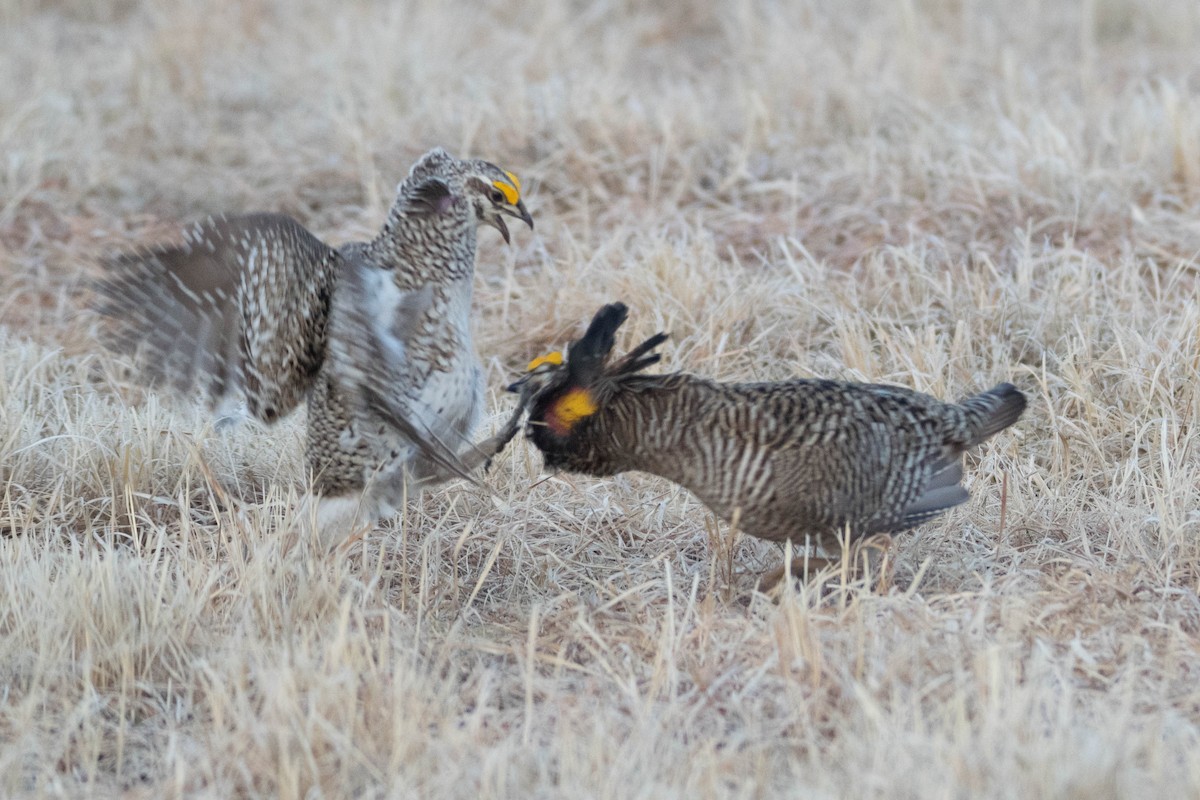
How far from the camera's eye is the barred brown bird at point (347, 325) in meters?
3.05

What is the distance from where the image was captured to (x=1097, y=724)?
2.37 metres

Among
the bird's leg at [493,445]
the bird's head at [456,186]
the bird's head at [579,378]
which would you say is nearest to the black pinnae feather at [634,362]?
the bird's head at [579,378]

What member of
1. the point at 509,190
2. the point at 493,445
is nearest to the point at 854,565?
the point at 493,445

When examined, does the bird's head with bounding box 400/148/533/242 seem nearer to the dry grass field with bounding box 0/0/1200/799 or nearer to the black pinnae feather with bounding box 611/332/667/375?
the black pinnae feather with bounding box 611/332/667/375

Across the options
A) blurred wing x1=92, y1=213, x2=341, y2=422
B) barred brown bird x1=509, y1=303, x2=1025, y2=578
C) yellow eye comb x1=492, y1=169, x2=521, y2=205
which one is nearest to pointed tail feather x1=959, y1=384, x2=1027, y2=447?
barred brown bird x1=509, y1=303, x2=1025, y2=578

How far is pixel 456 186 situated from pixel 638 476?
976 mm

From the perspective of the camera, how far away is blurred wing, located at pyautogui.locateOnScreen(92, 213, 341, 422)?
10.0ft

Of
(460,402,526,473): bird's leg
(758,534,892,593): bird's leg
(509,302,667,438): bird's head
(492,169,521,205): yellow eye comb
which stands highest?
(492,169,521,205): yellow eye comb

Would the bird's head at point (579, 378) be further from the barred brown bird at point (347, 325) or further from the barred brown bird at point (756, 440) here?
the barred brown bird at point (347, 325)

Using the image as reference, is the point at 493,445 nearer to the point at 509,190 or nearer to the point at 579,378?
the point at 579,378

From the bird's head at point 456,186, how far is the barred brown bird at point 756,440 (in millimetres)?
389

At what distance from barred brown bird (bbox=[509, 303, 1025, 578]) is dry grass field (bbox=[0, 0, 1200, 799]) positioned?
17 cm

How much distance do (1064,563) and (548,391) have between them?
1.19 meters

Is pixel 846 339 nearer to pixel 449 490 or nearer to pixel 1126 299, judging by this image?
pixel 1126 299
